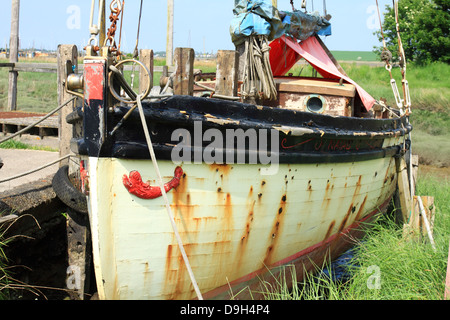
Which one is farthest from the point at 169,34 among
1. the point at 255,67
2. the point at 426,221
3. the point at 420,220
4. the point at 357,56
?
the point at 357,56

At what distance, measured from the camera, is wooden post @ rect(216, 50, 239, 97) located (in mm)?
4582

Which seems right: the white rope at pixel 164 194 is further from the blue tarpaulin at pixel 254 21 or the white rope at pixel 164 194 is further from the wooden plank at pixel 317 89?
the wooden plank at pixel 317 89

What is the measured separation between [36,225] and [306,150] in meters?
2.90

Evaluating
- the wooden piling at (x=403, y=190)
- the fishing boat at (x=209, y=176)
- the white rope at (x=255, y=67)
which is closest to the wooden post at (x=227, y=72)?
the fishing boat at (x=209, y=176)

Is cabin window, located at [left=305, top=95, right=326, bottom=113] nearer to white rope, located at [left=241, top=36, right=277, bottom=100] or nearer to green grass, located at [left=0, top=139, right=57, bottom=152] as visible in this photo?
white rope, located at [left=241, top=36, right=277, bottom=100]

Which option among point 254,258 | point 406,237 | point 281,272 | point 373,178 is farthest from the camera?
point 373,178

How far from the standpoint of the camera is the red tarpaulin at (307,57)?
6.11 metres

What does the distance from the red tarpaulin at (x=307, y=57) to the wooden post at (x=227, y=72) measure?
5.77 ft

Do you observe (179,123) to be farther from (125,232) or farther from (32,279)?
(32,279)

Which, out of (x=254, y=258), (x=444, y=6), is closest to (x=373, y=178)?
(x=254, y=258)

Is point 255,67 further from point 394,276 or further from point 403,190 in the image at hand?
point 403,190

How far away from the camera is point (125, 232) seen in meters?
3.68

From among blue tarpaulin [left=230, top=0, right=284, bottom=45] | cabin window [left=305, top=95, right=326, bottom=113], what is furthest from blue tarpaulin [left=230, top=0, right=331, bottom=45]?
cabin window [left=305, top=95, right=326, bottom=113]

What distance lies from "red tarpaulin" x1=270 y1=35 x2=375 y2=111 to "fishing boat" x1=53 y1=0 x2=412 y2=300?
0.81 metres
